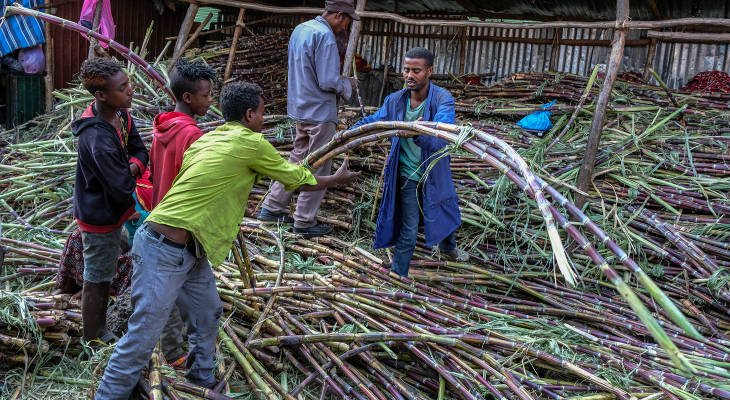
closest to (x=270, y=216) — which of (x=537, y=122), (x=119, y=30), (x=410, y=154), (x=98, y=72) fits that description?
(x=410, y=154)

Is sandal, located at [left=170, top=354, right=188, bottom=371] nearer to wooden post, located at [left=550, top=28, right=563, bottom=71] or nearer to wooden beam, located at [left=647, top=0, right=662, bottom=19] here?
wooden beam, located at [left=647, top=0, right=662, bottom=19]

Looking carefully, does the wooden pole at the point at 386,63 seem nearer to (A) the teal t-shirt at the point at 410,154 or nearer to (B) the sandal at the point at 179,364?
(A) the teal t-shirt at the point at 410,154

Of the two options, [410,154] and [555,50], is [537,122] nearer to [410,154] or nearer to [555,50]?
[410,154]

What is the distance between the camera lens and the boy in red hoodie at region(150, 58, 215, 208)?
2781mm

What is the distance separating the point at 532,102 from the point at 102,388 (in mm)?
5745

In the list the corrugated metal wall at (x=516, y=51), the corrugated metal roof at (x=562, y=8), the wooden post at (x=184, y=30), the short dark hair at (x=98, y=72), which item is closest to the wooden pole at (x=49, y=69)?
the wooden post at (x=184, y=30)

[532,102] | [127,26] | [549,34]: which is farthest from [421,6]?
[127,26]

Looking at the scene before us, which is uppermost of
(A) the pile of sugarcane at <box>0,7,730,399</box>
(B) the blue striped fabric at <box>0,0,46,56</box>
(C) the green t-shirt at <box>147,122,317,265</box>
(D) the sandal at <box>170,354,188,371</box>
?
(B) the blue striped fabric at <box>0,0,46,56</box>

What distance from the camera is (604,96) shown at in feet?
13.4

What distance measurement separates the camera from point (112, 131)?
2770 mm

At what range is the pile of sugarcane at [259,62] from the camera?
7539mm

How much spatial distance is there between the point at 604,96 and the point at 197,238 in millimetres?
3068

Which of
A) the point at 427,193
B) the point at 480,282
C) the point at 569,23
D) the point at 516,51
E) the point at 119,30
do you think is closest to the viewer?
the point at 427,193

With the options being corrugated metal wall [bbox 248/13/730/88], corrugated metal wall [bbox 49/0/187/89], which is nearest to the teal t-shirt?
corrugated metal wall [bbox 248/13/730/88]
